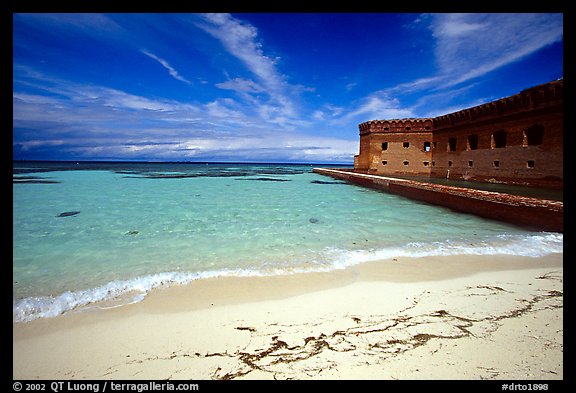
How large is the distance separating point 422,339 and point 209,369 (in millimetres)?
1566

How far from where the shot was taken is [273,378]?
156 centimetres

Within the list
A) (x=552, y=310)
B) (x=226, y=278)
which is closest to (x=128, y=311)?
(x=226, y=278)

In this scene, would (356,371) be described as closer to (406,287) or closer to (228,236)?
(406,287)

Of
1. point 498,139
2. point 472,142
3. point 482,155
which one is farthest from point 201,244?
point 472,142

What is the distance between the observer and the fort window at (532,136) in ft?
41.9

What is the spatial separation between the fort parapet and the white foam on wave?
387 inches

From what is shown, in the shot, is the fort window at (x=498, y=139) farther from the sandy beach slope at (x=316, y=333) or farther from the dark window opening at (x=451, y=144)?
the sandy beach slope at (x=316, y=333)

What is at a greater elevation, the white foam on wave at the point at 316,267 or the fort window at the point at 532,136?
the fort window at the point at 532,136

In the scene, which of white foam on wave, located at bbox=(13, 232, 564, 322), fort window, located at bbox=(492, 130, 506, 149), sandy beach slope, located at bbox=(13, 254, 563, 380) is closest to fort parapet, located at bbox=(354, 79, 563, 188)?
fort window, located at bbox=(492, 130, 506, 149)

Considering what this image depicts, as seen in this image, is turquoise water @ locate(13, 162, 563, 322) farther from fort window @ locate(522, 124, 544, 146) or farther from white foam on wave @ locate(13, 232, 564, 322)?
fort window @ locate(522, 124, 544, 146)

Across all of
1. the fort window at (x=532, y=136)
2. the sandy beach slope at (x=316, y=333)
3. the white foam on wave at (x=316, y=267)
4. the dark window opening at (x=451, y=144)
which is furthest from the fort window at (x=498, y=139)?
the sandy beach slope at (x=316, y=333)

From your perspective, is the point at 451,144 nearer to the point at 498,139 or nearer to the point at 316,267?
the point at 498,139

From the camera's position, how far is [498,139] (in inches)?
610

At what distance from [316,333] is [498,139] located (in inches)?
758
